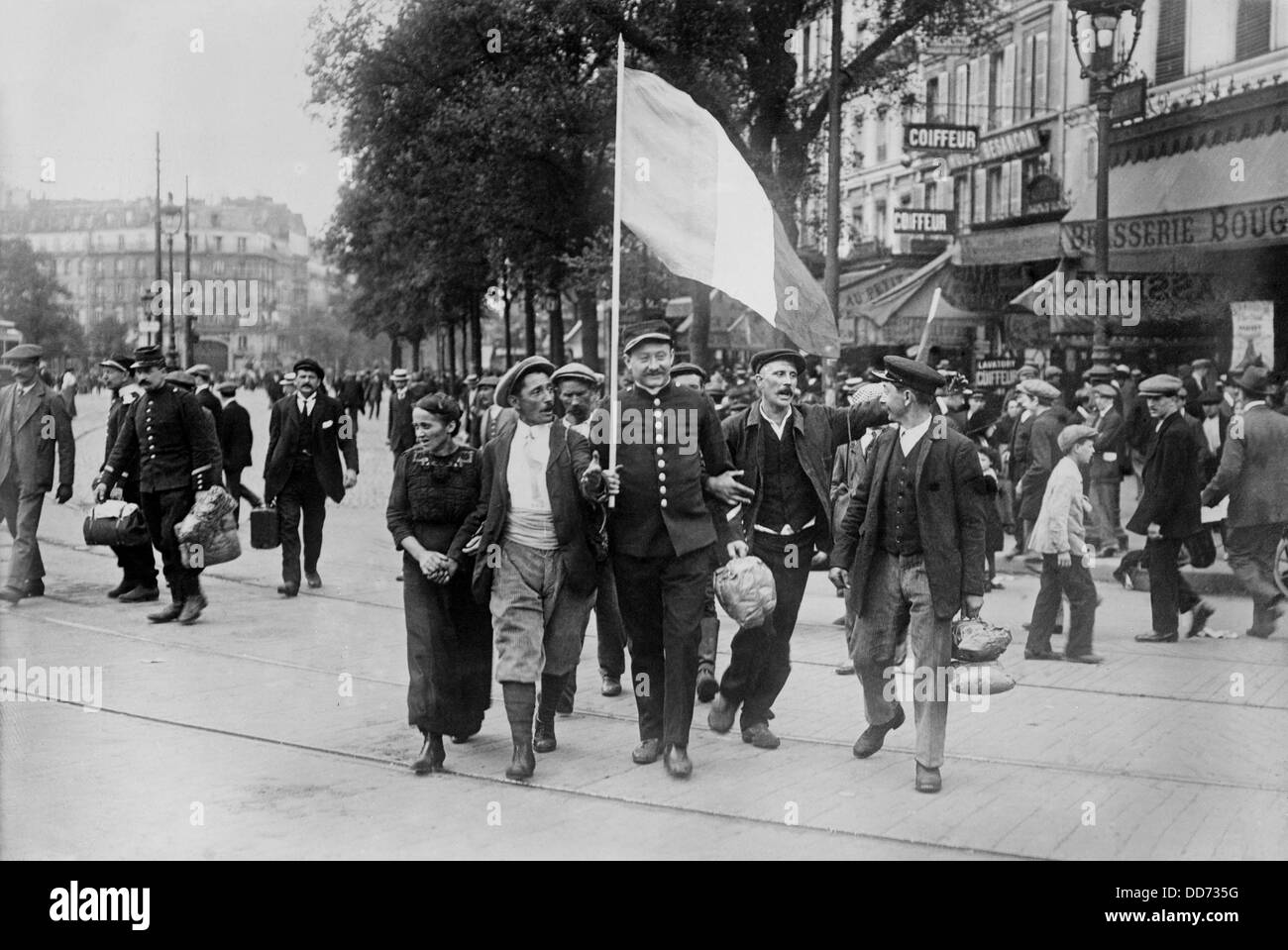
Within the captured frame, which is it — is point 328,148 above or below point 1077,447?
above

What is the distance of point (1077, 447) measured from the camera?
32.7 feet

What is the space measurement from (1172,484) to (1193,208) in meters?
8.46

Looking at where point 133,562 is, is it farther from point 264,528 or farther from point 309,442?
point 309,442

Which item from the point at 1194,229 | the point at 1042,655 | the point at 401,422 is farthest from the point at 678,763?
the point at 1194,229

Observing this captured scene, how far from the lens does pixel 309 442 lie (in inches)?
469

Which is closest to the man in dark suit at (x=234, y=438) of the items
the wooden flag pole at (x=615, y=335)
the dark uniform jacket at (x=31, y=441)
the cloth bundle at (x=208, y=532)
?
the dark uniform jacket at (x=31, y=441)

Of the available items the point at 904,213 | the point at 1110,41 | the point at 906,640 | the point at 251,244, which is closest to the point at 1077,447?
the point at 906,640

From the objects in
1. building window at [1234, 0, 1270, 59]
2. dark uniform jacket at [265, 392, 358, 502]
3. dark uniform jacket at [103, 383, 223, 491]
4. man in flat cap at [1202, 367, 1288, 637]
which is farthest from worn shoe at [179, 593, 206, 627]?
building window at [1234, 0, 1270, 59]

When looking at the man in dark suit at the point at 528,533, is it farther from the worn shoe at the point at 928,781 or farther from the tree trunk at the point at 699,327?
the tree trunk at the point at 699,327

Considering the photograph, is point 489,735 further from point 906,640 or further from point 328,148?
point 328,148

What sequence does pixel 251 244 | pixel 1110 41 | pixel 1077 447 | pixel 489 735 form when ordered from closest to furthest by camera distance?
pixel 489 735 < pixel 1077 447 < pixel 1110 41 < pixel 251 244
